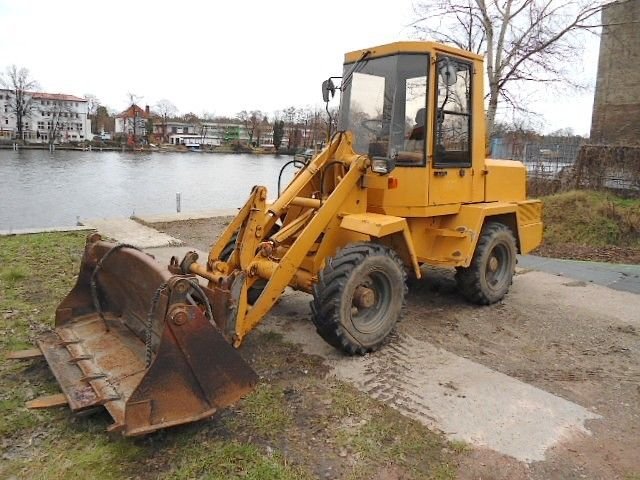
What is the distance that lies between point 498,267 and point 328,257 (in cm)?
277

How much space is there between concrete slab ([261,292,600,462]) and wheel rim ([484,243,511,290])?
1.78 meters

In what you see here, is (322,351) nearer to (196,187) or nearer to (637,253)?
(637,253)

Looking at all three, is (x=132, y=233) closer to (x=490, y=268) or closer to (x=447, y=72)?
(x=490, y=268)

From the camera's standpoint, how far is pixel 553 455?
338 centimetres

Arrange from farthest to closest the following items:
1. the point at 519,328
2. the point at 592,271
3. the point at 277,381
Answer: the point at 592,271 → the point at 519,328 → the point at 277,381

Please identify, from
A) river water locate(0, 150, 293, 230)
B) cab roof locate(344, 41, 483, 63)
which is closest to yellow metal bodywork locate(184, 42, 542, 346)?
cab roof locate(344, 41, 483, 63)

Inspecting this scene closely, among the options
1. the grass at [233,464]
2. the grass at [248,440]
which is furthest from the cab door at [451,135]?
the grass at [233,464]

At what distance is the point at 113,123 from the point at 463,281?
123 m

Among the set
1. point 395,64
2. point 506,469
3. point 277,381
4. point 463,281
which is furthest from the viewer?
point 463,281

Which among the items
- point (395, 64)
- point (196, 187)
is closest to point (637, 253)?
point (395, 64)

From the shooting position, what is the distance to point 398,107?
511 cm

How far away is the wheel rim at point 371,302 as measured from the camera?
454cm

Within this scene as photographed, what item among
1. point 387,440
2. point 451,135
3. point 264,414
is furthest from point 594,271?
point 264,414

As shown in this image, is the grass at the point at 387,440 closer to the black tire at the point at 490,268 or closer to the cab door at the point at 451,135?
the cab door at the point at 451,135
